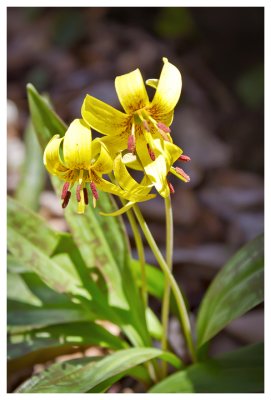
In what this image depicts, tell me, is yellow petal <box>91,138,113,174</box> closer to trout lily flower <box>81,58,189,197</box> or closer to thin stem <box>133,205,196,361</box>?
trout lily flower <box>81,58,189,197</box>

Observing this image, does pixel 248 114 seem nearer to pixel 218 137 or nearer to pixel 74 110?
pixel 218 137

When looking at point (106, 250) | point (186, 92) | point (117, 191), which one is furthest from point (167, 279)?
point (186, 92)

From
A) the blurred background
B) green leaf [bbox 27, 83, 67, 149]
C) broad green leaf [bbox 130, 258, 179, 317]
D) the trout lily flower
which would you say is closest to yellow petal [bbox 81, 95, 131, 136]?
the trout lily flower

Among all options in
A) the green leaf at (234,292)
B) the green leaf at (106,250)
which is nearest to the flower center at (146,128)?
the green leaf at (106,250)

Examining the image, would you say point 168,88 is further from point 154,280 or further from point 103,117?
point 154,280

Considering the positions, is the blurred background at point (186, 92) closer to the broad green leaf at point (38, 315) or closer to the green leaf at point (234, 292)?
the green leaf at point (234, 292)

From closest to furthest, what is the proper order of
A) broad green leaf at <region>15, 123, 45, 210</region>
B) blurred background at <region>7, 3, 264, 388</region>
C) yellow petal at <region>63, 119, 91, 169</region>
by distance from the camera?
yellow petal at <region>63, 119, 91, 169</region> < broad green leaf at <region>15, 123, 45, 210</region> < blurred background at <region>7, 3, 264, 388</region>

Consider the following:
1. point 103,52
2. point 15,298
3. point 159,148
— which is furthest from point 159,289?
point 103,52
